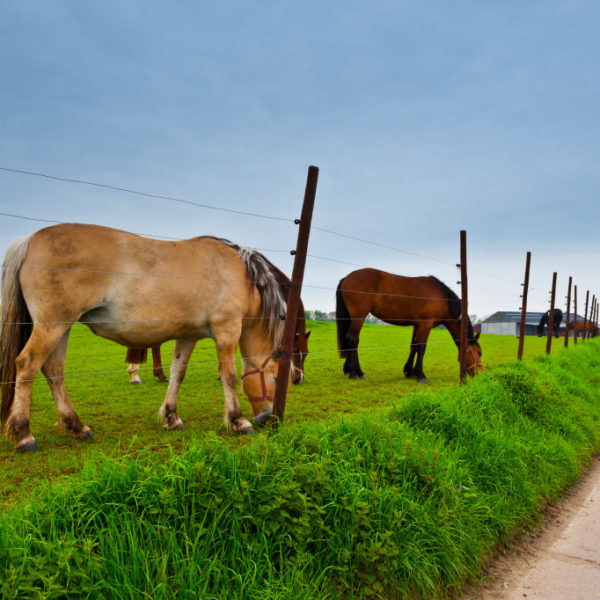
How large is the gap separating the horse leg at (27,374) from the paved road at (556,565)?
364 centimetres

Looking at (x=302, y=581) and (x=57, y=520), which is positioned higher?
(x=57, y=520)

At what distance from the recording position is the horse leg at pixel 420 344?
359 inches

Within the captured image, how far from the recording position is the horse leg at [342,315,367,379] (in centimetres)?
941

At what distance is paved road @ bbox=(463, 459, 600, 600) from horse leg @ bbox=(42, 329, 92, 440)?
3.72m

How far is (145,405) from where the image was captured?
6129 mm

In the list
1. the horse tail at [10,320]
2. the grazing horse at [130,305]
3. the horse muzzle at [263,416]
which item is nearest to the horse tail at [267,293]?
the grazing horse at [130,305]

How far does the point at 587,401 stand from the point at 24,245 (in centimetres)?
767

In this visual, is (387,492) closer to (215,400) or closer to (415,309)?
(215,400)

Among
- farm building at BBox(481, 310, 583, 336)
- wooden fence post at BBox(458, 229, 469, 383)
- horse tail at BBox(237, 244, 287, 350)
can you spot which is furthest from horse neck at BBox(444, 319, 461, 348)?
farm building at BBox(481, 310, 583, 336)

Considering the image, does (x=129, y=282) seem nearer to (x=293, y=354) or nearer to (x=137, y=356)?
(x=293, y=354)

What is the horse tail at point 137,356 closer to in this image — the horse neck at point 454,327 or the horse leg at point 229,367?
the horse leg at point 229,367

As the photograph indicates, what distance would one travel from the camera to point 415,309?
1002 centimetres

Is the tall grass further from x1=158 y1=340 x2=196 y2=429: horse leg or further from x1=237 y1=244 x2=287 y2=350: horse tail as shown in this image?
x1=158 y1=340 x2=196 y2=429: horse leg

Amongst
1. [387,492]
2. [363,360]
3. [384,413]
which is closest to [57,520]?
[387,492]
